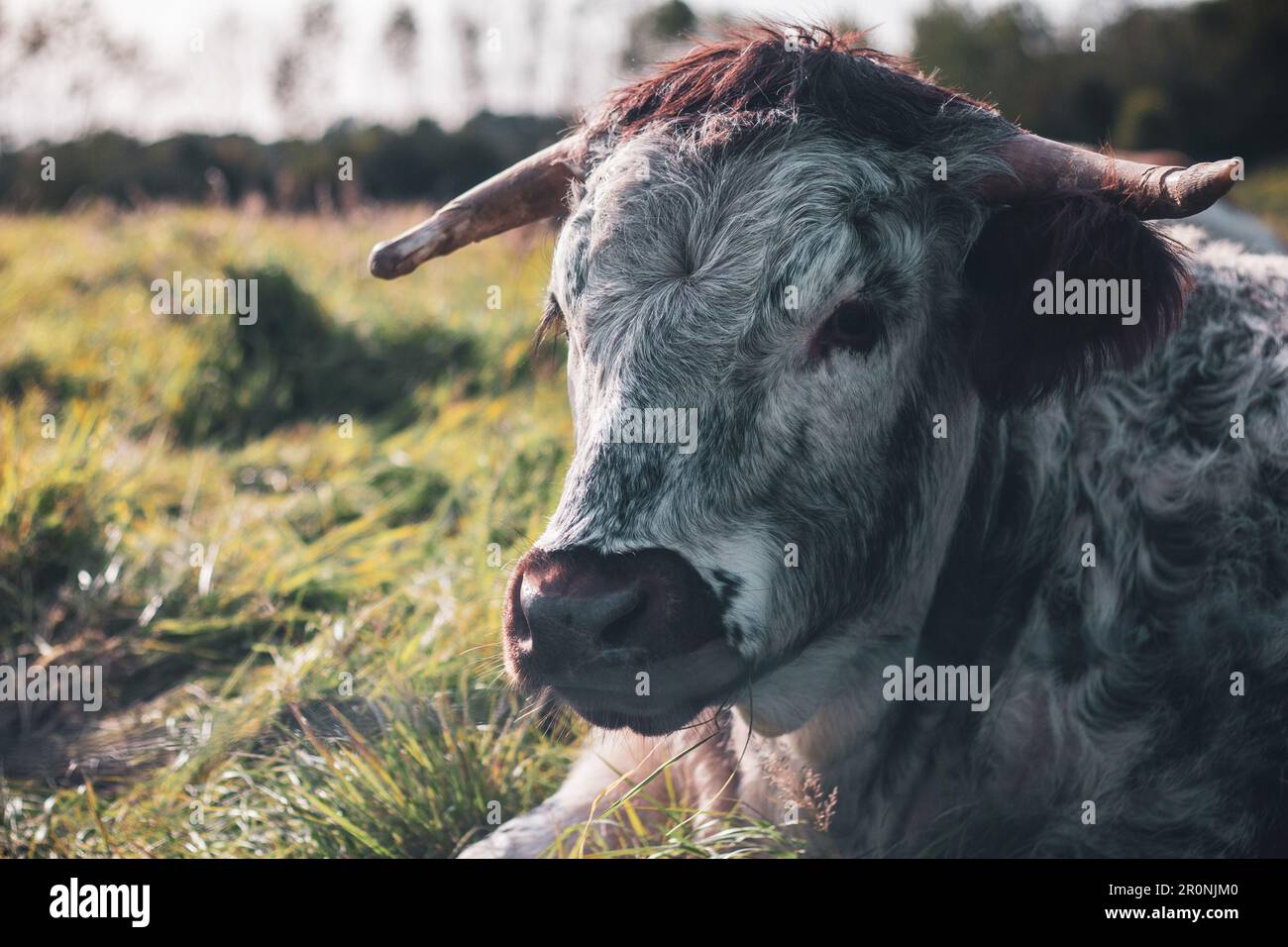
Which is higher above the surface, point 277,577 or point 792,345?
point 792,345

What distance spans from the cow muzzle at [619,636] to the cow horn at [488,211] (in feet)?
4.11

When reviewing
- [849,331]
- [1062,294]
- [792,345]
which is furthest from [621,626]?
[1062,294]

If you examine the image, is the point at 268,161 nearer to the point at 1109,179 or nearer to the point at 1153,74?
the point at 1153,74

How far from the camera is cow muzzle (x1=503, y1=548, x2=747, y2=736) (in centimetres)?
234

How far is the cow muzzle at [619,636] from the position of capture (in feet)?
7.67

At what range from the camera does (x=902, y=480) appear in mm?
2924

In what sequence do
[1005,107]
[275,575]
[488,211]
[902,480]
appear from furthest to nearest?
[1005,107]
[275,575]
[488,211]
[902,480]

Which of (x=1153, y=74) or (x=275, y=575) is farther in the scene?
(x=1153, y=74)

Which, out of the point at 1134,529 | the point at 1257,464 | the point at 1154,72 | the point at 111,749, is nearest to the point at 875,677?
the point at 1134,529

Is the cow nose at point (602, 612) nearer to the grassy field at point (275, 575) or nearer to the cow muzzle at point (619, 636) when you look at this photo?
the cow muzzle at point (619, 636)

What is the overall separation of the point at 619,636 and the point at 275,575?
108 inches

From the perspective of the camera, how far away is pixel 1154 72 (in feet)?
68.3

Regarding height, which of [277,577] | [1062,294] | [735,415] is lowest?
[277,577]
